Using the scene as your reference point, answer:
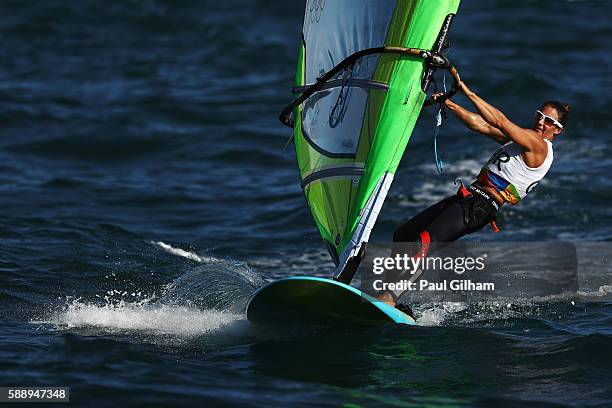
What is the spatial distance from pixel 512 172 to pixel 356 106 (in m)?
1.23

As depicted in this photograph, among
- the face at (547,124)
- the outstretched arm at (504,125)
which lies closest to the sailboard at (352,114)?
the outstretched arm at (504,125)

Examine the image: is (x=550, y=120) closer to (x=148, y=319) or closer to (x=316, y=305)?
(x=316, y=305)

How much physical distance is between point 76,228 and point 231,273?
2930 mm

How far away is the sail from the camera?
704cm

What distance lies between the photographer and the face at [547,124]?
727cm

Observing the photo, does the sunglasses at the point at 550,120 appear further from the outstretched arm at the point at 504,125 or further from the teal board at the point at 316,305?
the teal board at the point at 316,305

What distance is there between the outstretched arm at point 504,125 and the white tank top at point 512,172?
0.37 feet

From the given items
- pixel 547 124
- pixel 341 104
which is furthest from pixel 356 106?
pixel 547 124

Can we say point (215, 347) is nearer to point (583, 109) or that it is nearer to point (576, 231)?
point (576, 231)

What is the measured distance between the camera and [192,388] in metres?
5.74

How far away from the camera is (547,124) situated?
7.29 m

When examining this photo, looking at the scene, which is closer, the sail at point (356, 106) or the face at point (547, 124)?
the sail at point (356, 106)

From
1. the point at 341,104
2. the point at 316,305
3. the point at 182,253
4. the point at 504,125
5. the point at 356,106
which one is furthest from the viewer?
the point at 182,253

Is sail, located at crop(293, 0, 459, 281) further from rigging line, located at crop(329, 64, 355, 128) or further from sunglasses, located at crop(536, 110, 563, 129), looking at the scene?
sunglasses, located at crop(536, 110, 563, 129)
